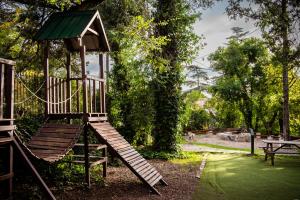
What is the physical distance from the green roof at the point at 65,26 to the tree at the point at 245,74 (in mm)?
23017

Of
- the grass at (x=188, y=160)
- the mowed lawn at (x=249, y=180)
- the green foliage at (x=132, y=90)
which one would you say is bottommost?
the grass at (x=188, y=160)

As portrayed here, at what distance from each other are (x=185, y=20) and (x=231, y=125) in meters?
24.1

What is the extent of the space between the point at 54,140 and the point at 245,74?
26065mm

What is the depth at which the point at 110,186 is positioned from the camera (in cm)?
878

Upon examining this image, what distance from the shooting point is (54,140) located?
26.2ft

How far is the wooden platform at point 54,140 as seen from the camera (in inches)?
292

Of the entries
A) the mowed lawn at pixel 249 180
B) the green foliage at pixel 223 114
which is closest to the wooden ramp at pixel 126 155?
the mowed lawn at pixel 249 180

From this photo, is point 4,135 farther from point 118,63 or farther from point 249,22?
point 118,63

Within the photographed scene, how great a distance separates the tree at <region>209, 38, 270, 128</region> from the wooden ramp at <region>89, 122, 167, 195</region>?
889 inches

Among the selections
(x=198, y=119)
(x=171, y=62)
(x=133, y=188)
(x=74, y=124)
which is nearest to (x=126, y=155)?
(x=133, y=188)

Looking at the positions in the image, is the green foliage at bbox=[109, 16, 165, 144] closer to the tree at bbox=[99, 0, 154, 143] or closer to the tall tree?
the tree at bbox=[99, 0, 154, 143]

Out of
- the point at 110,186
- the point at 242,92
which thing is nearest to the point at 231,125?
the point at 242,92

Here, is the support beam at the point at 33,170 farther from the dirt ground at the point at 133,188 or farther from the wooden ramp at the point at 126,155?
the wooden ramp at the point at 126,155

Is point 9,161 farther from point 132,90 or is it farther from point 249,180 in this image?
point 132,90
